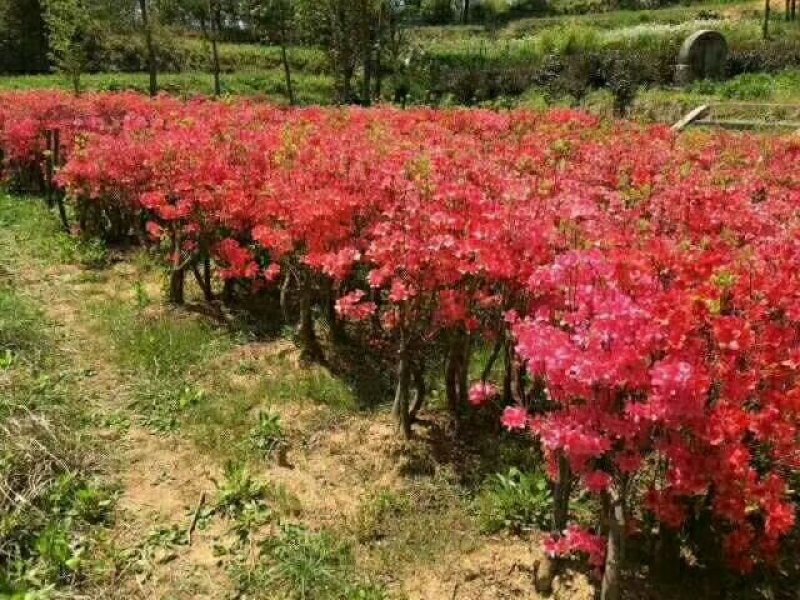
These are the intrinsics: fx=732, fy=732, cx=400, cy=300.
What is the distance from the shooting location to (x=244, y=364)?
7125 mm

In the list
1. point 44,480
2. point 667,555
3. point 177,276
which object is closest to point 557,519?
point 667,555

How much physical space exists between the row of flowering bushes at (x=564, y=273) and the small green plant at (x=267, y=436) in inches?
39.3

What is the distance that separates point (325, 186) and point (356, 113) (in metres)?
8.39

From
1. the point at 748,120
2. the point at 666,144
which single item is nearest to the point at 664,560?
the point at 666,144

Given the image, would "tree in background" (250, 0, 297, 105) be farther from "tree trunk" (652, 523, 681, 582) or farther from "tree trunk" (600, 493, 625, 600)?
"tree trunk" (600, 493, 625, 600)

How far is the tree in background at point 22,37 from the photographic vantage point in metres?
43.8

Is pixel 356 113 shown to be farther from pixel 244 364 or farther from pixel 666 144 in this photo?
pixel 244 364

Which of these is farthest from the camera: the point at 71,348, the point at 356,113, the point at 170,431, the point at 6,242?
the point at 356,113

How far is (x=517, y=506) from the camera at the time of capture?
15.8 feet

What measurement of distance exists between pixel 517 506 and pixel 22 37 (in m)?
49.6

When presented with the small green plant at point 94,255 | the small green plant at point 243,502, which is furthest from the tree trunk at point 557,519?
the small green plant at point 94,255

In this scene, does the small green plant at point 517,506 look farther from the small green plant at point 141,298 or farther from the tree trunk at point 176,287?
the small green plant at point 141,298

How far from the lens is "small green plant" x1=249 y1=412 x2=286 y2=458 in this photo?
575 centimetres

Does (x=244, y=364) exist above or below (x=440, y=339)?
below
